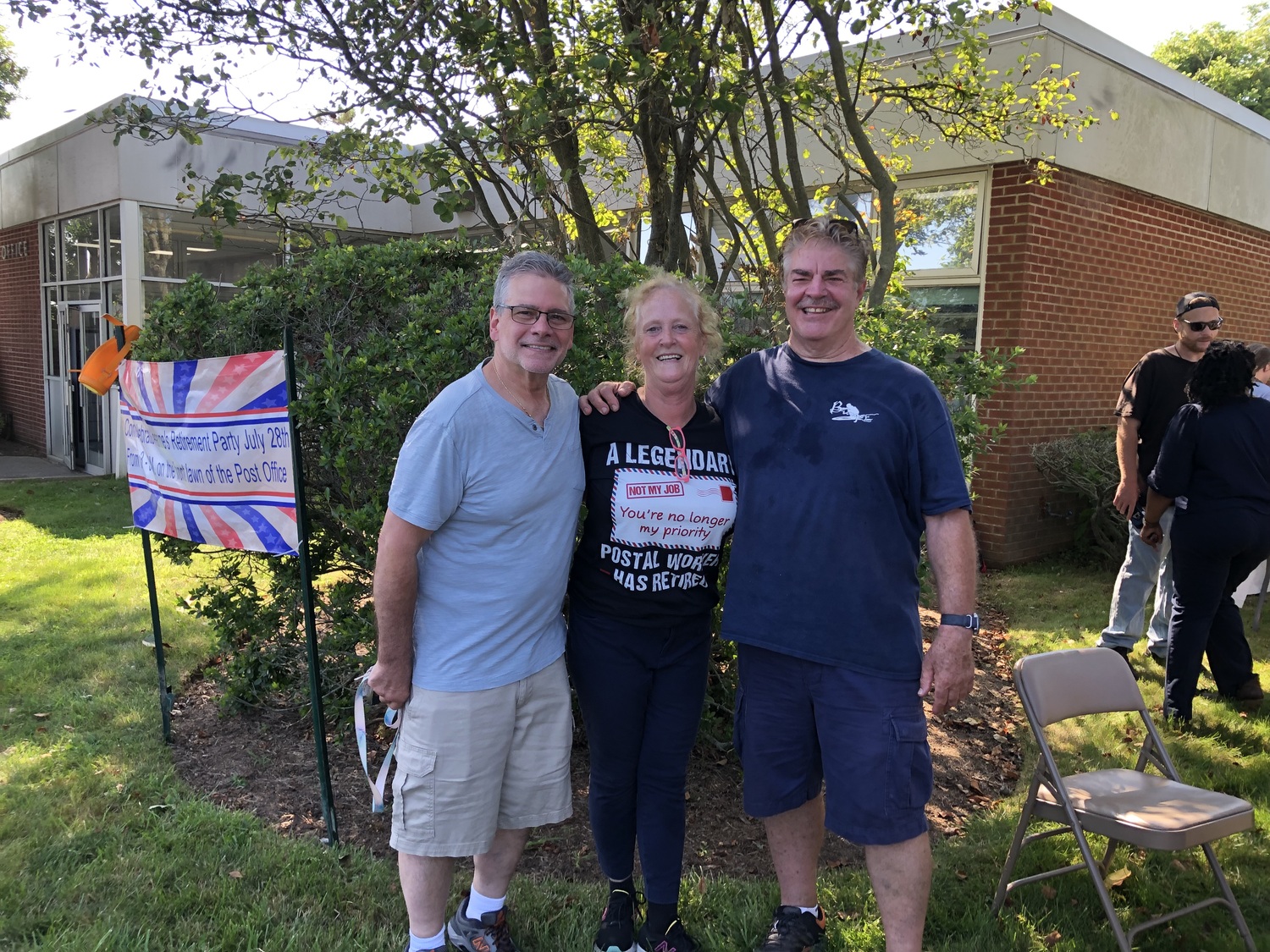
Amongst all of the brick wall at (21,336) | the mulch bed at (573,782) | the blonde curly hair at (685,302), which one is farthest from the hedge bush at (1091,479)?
the brick wall at (21,336)

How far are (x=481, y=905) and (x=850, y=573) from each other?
58.2 inches

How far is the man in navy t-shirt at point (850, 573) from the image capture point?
96.1 inches

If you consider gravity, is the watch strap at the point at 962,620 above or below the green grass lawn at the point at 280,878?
above

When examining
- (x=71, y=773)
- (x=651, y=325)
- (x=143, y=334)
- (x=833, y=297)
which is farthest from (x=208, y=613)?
(x=833, y=297)

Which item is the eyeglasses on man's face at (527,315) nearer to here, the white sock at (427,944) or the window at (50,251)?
the white sock at (427,944)

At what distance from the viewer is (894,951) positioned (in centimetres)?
249

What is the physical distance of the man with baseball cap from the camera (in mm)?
5242

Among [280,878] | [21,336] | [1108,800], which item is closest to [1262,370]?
[1108,800]

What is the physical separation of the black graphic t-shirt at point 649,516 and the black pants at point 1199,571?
2996 mm

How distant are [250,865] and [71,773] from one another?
1248mm

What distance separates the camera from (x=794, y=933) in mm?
2736

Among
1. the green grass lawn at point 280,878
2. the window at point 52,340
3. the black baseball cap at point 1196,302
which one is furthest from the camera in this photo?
the window at point 52,340

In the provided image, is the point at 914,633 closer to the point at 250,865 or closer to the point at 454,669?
the point at 454,669

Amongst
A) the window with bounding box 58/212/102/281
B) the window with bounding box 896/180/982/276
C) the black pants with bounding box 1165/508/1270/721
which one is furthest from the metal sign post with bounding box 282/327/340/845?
the window with bounding box 58/212/102/281
